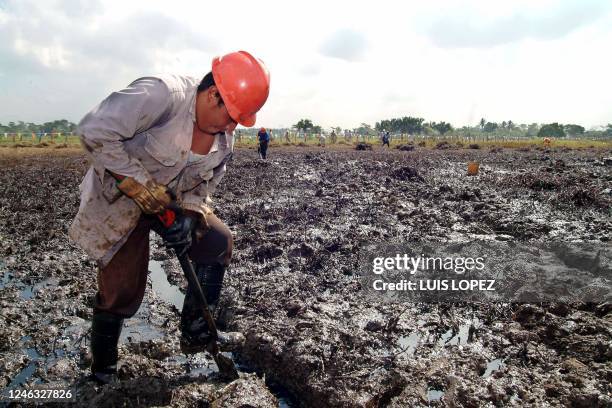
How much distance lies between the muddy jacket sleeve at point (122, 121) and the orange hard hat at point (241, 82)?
329mm

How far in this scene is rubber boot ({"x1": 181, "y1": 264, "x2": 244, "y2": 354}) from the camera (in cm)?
303

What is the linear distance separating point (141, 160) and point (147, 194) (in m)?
0.25

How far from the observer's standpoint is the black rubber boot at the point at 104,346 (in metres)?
2.65

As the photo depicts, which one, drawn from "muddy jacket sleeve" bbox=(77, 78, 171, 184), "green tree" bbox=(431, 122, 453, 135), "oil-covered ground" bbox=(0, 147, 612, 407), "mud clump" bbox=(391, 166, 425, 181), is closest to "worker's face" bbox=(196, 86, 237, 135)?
"muddy jacket sleeve" bbox=(77, 78, 171, 184)

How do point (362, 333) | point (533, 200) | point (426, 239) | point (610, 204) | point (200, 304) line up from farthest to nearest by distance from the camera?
point (533, 200), point (610, 204), point (426, 239), point (362, 333), point (200, 304)

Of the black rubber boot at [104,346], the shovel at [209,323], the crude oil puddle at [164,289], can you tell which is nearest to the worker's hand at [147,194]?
the shovel at [209,323]

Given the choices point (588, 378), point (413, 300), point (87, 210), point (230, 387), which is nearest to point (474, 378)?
point (588, 378)

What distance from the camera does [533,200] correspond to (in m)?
8.34

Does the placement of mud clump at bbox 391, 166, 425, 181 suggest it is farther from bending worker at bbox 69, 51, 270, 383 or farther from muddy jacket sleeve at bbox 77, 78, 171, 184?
muddy jacket sleeve at bbox 77, 78, 171, 184

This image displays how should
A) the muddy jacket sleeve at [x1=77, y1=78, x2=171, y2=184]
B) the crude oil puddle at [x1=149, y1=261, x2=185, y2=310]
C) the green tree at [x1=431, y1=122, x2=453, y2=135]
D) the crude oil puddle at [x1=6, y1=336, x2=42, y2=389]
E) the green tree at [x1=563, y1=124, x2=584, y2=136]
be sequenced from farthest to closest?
1. the green tree at [x1=563, y1=124, x2=584, y2=136]
2. the green tree at [x1=431, y1=122, x2=453, y2=135]
3. the crude oil puddle at [x1=149, y1=261, x2=185, y2=310]
4. the crude oil puddle at [x1=6, y1=336, x2=42, y2=389]
5. the muddy jacket sleeve at [x1=77, y1=78, x2=171, y2=184]

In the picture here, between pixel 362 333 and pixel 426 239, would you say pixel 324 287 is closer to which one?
pixel 362 333

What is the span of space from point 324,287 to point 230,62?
249 cm

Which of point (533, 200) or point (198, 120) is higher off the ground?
point (198, 120)

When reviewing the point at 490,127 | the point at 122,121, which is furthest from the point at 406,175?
the point at 490,127
